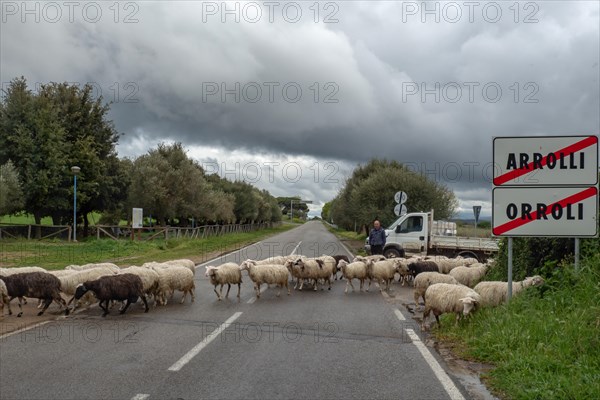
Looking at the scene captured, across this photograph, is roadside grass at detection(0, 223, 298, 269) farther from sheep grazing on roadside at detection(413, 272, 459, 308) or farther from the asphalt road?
sheep grazing on roadside at detection(413, 272, 459, 308)

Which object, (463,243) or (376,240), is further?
(463,243)

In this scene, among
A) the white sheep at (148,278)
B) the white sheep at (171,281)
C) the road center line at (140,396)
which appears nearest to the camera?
the road center line at (140,396)

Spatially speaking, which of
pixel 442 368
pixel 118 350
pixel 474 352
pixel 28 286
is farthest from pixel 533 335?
pixel 28 286

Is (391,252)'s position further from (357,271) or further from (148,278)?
(148,278)

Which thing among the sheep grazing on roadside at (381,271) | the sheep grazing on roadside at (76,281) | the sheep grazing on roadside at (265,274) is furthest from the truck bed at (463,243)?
the sheep grazing on roadside at (76,281)

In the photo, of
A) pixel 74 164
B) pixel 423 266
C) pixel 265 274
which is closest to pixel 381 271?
pixel 423 266

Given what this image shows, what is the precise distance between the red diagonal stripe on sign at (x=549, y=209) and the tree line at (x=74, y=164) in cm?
2808

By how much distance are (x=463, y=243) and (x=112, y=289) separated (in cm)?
1511

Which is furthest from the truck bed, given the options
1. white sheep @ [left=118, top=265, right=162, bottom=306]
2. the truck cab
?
white sheep @ [left=118, top=265, right=162, bottom=306]

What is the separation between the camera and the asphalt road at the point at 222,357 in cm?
530

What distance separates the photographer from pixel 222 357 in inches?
262

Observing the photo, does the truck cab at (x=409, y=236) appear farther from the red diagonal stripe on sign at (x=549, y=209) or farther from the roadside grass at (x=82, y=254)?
the red diagonal stripe on sign at (x=549, y=209)

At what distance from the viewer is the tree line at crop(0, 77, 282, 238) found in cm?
3102

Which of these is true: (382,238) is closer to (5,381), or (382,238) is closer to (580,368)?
Answer: (580,368)
